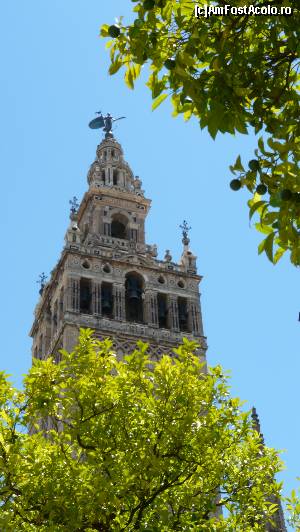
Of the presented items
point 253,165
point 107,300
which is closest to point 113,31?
point 253,165

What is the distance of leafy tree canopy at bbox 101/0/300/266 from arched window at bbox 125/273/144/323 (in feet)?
122

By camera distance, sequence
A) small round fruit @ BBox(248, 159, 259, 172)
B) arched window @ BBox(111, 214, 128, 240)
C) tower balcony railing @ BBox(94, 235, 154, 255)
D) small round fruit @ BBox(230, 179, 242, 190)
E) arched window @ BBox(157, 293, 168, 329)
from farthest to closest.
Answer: arched window @ BBox(111, 214, 128, 240) → tower balcony railing @ BBox(94, 235, 154, 255) → arched window @ BBox(157, 293, 168, 329) → small round fruit @ BBox(248, 159, 259, 172) → small round fruit @ BBox(230, 179, 242, 190)

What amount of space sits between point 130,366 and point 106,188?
36.5 m

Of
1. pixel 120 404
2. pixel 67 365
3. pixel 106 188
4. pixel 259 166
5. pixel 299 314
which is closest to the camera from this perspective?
pixel 299 314

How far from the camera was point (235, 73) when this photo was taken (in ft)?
22.9

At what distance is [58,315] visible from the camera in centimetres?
4322

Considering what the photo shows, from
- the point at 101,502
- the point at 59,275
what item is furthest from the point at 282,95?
the point at 59,275

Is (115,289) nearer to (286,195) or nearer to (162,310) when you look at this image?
(162,310)

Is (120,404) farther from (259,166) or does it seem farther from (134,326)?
(134,326)

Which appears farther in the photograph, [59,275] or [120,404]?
[59,275]

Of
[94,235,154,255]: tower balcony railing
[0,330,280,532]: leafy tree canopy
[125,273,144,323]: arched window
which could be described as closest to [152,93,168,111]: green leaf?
[0,330,280,532]: leafy tree canopy

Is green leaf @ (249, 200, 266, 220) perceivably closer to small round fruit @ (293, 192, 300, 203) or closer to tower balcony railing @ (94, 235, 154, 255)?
small round fruit @ (293, 192, 300, 203)

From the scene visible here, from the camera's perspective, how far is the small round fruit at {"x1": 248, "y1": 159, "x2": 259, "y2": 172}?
6.86 m

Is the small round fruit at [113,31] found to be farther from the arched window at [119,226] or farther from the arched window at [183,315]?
the arched window at [119,226]
